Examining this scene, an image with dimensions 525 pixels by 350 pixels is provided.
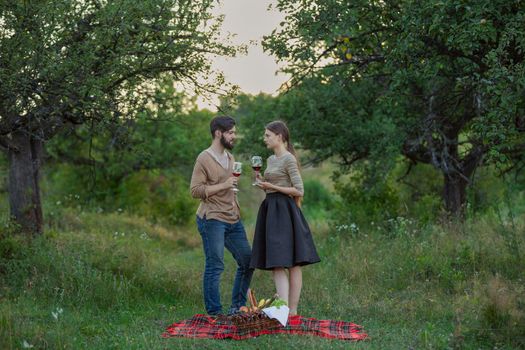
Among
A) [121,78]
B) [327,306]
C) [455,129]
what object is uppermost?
[121,78]

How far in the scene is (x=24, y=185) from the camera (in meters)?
11.7

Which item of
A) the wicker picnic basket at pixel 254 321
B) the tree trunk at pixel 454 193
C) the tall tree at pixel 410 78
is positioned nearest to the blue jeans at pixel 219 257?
the wicker picnic basket at pixel 254 321

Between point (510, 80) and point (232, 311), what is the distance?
364 cm

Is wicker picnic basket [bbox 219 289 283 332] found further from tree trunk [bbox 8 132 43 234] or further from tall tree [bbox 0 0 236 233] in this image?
tree trunk [bbox 8 132 43 234]

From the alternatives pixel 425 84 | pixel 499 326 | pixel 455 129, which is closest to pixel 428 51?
pixel 425 84

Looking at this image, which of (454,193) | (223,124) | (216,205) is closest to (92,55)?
(223,124)

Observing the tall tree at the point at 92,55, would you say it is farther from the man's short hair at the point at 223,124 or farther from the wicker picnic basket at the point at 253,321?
the wicker picnic basket at the point at 253,321

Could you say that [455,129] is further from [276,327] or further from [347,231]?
[276,327]

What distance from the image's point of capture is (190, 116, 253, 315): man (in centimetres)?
777

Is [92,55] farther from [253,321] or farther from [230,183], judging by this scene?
[253,321]

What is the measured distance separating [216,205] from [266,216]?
53 centimetres

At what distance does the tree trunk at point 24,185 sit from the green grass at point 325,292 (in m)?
0.46

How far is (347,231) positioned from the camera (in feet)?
44.0

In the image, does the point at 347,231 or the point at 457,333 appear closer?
the point at 457,333
